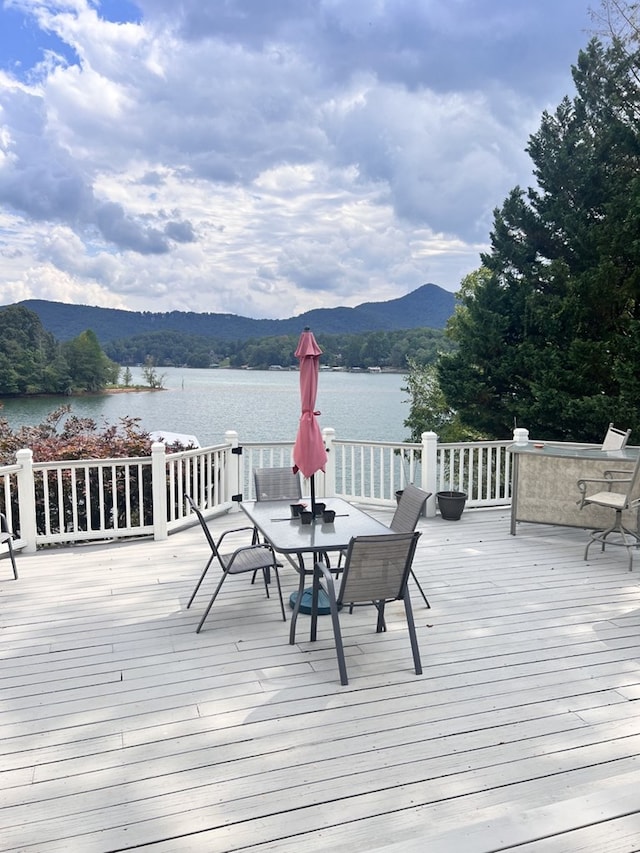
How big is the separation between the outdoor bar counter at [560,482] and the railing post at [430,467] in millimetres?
988

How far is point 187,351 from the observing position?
27.4 m

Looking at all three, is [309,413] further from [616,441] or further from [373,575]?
[616,441]

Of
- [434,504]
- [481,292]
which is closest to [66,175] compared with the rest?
[481,292]

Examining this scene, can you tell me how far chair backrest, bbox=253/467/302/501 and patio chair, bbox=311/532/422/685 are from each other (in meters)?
1.93

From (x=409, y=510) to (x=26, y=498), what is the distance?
3616 millimetres

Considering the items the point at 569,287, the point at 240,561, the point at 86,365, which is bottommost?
the point at 240,561

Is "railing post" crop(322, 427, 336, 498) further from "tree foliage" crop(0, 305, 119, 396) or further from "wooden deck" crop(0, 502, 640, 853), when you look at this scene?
"tree foliage" crop(0, 305, 119, 396)

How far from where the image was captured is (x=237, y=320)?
28766 millimetres

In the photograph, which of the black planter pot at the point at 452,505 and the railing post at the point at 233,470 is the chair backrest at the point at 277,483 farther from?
the black planter pot at the point at 452,505

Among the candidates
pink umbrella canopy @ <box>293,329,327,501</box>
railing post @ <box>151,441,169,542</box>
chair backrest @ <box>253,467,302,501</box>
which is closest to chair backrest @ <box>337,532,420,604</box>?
pink umbrella canopy @ <box>293,329,327,501</box>

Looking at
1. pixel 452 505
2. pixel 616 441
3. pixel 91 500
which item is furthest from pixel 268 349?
pixel 616 441

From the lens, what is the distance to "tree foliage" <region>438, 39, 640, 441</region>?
11.8 metres

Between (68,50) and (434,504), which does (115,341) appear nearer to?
(68,50)

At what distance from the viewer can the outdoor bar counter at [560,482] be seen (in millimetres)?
5953
